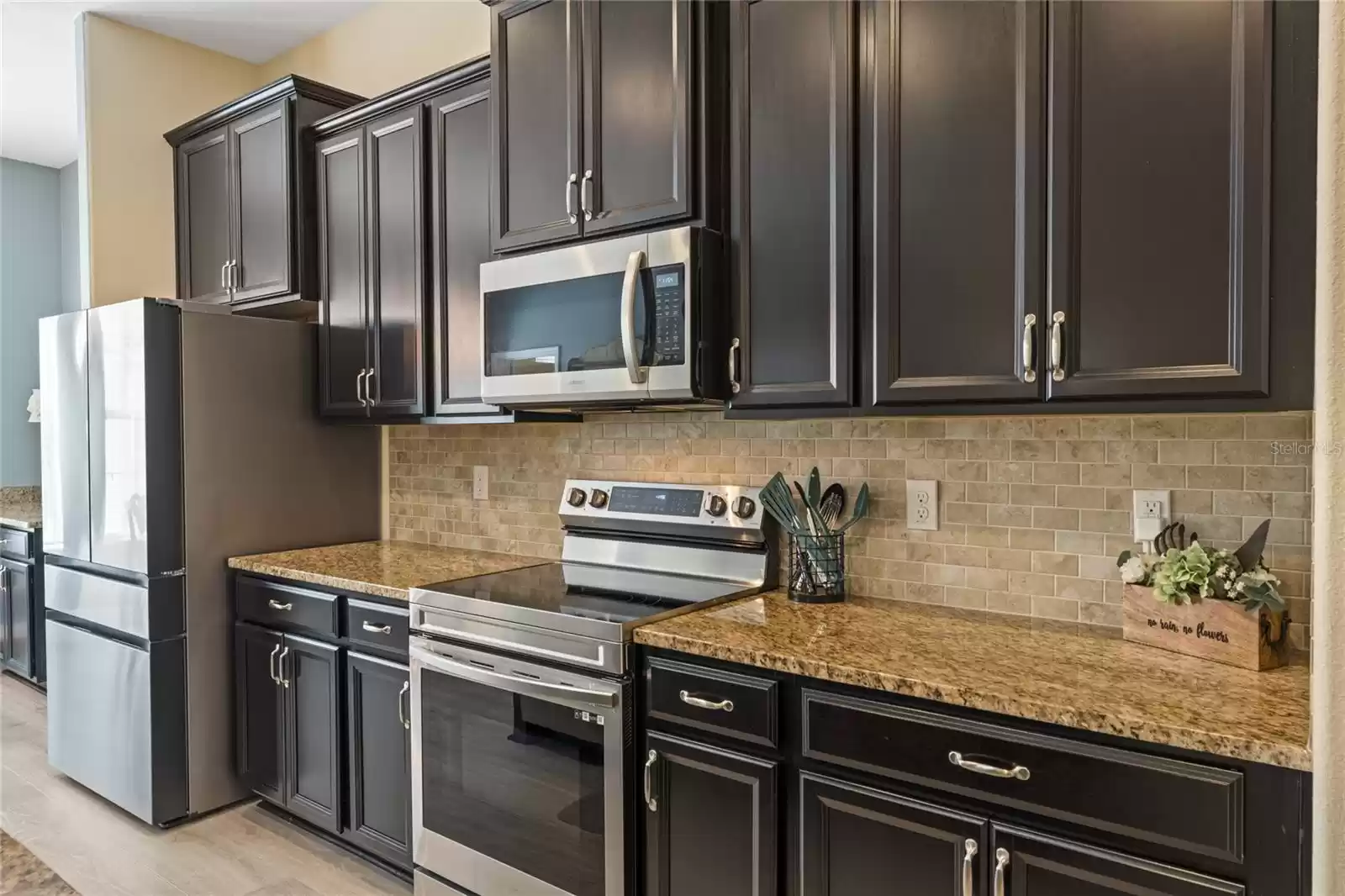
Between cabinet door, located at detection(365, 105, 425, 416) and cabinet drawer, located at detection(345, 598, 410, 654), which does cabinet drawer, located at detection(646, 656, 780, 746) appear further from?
cabinet door, located at detection(365, 105, 425, 416)

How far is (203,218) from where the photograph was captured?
3502 millimetres

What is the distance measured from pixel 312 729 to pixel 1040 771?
7.29 feet

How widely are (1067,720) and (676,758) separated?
0.81 meters

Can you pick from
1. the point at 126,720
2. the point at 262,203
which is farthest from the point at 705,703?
the point at 262,203

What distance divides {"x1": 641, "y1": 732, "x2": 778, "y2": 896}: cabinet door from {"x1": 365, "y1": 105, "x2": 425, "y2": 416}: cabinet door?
1542 millimetres

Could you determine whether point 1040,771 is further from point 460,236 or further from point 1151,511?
point 460,236

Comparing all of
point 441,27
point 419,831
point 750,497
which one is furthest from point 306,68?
point 419,831

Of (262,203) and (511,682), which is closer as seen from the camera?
(511,682)

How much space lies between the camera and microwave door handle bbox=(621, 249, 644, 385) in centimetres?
202

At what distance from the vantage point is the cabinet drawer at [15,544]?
4.46 m

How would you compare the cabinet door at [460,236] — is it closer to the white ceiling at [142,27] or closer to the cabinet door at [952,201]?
the white ceiling at [142,27]

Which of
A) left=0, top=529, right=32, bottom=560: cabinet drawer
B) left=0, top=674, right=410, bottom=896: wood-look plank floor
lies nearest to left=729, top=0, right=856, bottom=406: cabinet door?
left=0, top=674, right=410, bottom=896: wood-look plank floor

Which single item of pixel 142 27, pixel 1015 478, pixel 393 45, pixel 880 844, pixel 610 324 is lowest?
pixel 880 844

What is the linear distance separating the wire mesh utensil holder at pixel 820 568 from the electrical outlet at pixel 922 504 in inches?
7.2
